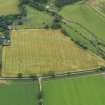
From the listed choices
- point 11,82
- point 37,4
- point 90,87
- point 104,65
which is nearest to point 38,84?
point 11,82

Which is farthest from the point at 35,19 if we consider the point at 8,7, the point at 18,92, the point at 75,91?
the point at 75,91

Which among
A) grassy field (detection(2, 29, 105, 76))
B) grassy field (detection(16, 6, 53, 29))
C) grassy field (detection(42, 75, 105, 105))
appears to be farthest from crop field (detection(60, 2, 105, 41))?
grassy field (detection(42, 75, 105, 105))

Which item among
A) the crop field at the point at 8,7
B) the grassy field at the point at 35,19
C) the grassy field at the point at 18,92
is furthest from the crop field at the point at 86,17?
the grassy field at the point at 18,92

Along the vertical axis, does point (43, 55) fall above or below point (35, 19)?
below

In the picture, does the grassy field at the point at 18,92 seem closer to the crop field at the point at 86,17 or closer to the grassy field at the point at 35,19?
the grassy field at the point at 35,19

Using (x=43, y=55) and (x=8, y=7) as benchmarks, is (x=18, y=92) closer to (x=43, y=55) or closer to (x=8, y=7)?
(x=43, y=55)
